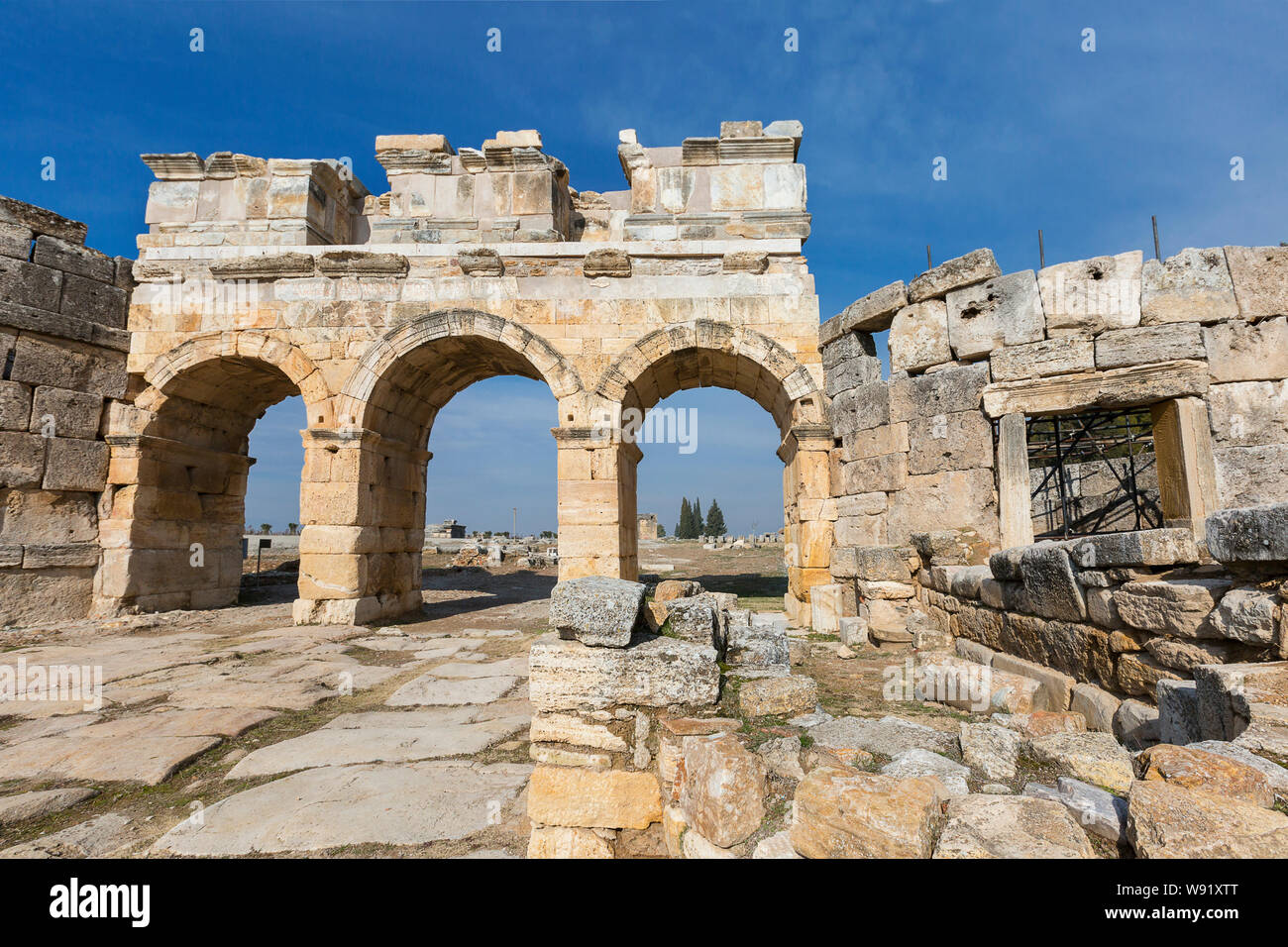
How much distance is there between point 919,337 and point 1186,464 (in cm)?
282

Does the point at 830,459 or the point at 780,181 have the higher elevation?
the point at 780,181

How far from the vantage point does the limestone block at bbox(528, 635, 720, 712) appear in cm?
300

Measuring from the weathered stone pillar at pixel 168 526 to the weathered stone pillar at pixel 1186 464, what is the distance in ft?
40.6

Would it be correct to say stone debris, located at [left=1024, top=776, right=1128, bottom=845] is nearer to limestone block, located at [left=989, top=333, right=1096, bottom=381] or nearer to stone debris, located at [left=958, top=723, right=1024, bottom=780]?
stone debris, located at [left=958, top=723, right=1024, bottom=780]

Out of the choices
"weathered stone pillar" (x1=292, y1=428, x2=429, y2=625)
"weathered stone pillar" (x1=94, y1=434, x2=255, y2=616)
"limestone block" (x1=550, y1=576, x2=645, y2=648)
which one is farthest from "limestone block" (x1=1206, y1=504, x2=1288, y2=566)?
"weathered stone pillar" (x1=94, y1=434, x2=255, y2=616)

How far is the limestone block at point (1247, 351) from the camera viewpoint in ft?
19.1

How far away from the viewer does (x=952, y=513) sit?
676 cm

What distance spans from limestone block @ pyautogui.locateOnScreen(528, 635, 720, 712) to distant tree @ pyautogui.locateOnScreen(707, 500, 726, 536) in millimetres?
53583

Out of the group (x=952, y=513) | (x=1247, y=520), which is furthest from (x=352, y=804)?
(x=952, y=513)

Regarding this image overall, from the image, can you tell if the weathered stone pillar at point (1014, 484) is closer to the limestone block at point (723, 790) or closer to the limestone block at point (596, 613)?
the limestone block at point (596, 613)

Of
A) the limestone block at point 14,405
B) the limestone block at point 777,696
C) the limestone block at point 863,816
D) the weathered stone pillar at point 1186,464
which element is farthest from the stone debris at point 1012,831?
the limestone block at point 14,405

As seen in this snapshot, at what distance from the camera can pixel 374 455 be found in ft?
28.2
